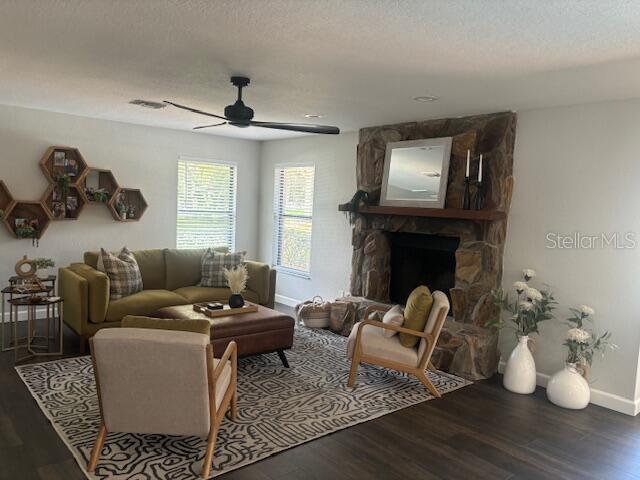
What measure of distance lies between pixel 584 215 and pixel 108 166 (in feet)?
17.6

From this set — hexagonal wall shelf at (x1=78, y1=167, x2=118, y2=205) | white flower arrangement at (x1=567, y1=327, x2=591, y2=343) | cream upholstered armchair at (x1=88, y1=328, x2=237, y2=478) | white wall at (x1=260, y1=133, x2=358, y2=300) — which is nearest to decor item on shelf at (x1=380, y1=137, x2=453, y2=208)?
white wall at (x1=260, y1=133, x2=358, y2=300)

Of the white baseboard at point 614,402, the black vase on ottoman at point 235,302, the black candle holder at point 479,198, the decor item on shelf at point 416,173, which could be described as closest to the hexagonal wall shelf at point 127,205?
the black vase on ottoman at point 235,302

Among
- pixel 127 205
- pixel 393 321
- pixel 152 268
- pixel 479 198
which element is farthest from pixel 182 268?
pixel 479 198

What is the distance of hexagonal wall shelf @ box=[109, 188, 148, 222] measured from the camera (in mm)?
6184

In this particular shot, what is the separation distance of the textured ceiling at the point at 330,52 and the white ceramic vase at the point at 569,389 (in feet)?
7.34

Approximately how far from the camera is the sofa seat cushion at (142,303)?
4781 mm

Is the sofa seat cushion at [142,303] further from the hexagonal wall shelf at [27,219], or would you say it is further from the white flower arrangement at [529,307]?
the white flower arrangement at [529,307]

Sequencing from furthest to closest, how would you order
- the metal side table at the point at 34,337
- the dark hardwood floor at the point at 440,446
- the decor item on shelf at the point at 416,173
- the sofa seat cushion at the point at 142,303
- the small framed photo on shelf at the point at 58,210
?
the small framed photo on shelf at the point at 58,210 → the decor item on shelf at the point at 416,173 → the sofa seat cushion at the point at 142,303 → the metal side table at the point at 34,337 → the dark hardwood floor at the point at 440,446

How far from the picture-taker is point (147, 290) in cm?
553

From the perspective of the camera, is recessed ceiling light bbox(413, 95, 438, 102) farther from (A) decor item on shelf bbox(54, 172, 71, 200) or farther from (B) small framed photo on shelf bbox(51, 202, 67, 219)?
(B) small framed photo on shelf bbox(51, 202, 67, 219)

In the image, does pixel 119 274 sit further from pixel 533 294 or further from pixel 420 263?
pixel 533 294

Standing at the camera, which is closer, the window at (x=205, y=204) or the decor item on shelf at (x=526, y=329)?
the decor item on shelf at (x=526, y=329)

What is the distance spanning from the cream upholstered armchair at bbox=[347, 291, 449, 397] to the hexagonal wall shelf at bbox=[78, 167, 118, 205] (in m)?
3.75

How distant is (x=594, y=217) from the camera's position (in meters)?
4.10
